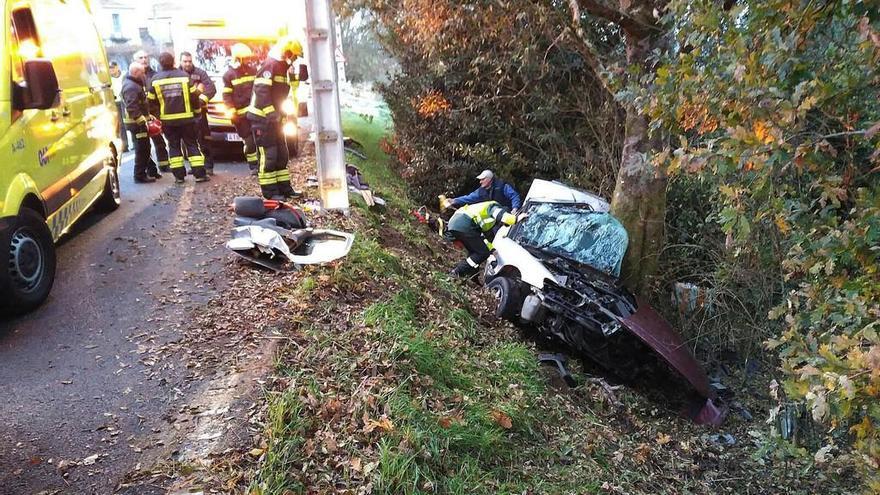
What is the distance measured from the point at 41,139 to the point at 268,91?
276cm

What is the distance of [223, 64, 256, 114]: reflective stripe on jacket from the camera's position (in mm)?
8211

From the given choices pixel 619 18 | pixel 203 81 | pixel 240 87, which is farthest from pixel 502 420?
pixel 203 81

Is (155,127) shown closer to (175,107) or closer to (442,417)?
(175,107)

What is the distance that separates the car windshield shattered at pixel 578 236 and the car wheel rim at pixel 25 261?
15.1 feet

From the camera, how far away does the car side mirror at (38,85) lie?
13.3 ft

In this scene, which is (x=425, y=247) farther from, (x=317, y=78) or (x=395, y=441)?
(x=395, y=441)

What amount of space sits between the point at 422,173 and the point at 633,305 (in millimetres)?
7476

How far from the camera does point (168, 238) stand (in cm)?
618

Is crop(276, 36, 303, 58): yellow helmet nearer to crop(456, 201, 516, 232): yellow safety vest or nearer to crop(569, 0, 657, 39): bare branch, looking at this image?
crop(456, 201, 516, 232): yellow safety vest

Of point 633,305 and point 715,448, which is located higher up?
point 633,305

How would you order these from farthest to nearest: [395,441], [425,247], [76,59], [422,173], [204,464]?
[422,173] → [425,247] → [76,59] → [395,441] → [204,464]

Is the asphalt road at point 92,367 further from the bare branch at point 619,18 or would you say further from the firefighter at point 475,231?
the bare branch at point 619,18

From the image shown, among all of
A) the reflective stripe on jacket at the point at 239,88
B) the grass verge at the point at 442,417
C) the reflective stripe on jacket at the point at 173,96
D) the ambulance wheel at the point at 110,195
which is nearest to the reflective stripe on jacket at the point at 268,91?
the reflective stripe on jacket at the point at 239,88

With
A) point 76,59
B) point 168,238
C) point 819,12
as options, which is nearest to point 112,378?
point 168,238
